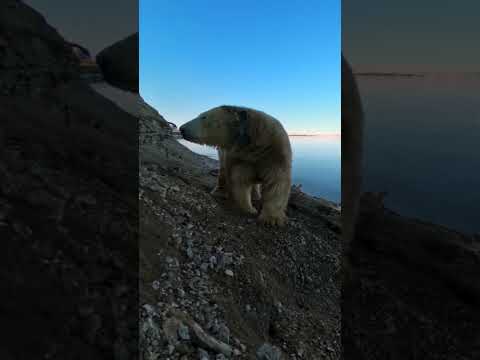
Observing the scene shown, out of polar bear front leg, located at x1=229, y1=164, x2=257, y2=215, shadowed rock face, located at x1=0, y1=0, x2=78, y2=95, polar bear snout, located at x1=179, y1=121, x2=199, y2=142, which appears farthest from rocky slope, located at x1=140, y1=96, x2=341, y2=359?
shadowed rock face, located at x1=0, y1=0, x2=78, y2=95

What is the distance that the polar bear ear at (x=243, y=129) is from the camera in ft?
7.02

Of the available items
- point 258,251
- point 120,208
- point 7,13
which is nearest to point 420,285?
point 258,251

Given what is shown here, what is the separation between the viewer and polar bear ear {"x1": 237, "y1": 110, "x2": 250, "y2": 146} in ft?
7.02

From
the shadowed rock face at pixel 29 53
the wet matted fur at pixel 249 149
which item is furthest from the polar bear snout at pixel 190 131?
the shadowed rock face at pixel 29 53

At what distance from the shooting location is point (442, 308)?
4.11 feet

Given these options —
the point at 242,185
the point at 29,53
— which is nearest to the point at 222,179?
the point at 242,185

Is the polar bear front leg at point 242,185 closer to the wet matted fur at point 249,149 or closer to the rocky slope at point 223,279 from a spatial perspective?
the wet matted fur at point 249,149

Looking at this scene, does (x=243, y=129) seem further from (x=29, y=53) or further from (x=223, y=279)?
(x=29, y=53)

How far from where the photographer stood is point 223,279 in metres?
1.65

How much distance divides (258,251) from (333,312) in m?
0.77

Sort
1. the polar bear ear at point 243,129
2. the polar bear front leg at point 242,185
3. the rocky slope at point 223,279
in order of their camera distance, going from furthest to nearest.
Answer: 1. the polar bear front leg at point 242,185
2. the polar bear ear at point 243,129
3. the rocky slope at point 223,279

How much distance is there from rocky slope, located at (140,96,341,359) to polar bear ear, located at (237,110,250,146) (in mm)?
562

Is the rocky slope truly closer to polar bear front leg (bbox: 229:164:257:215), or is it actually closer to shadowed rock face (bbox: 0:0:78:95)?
polar bear front leg (bbox: 229:164:257:215)

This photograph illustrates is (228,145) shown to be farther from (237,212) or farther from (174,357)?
(174,357)
